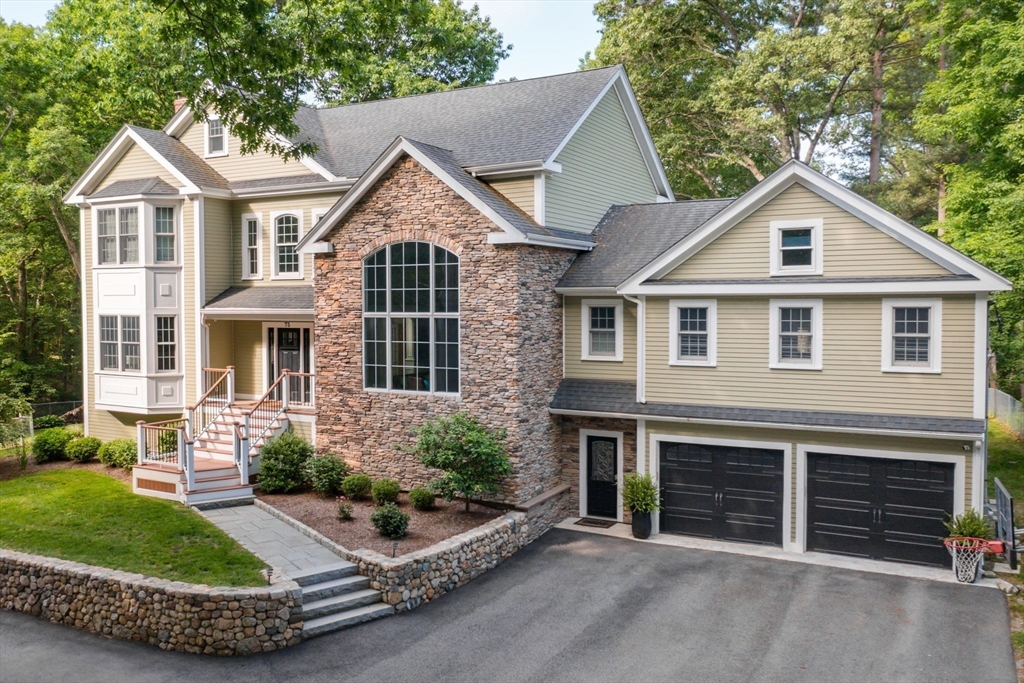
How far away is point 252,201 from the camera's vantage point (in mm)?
22953

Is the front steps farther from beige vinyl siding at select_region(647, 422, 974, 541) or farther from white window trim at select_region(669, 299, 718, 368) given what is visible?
white window trim at select_region(669, 299, 718, 368)

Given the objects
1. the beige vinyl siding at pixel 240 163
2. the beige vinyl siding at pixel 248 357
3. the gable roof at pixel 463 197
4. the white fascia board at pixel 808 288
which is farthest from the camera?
the beige vinyl siding at pixel 248 357

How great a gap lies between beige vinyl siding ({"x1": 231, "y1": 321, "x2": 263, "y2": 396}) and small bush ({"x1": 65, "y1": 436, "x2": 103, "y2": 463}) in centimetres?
423

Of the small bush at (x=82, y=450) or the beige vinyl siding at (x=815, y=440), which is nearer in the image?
the beige vinyl siding at (x=815, y=440)

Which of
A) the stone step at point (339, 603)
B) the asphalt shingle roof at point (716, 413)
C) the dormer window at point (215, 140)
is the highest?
the dormer window at point (215, 140)

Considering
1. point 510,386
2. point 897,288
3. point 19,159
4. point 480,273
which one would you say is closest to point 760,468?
point 897,288

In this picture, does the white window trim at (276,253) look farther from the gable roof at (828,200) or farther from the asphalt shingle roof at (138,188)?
the gable roof at (828,200)

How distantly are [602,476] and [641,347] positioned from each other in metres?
3.25

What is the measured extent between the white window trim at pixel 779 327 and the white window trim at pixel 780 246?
0.60 metres

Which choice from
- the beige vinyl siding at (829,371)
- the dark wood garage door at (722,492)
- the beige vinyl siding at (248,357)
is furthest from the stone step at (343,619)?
the beige vinyl siding at (248,357)

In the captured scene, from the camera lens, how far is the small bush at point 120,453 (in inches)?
829

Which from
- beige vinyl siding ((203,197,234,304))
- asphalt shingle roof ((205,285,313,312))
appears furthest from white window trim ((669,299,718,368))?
beige vinyl siding ((203,197,234,304))

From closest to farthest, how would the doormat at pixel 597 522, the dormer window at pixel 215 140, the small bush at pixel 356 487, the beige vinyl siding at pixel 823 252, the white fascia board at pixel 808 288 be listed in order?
the white fascia board at pixel 808 288 < the beige vinyl siding at pixel 823 252 < the small bush at pixel 356 487 < the doormat at pixel 597 522 < the dormer window at pixel 215 140

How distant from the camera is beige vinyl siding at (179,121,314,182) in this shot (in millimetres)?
22844
